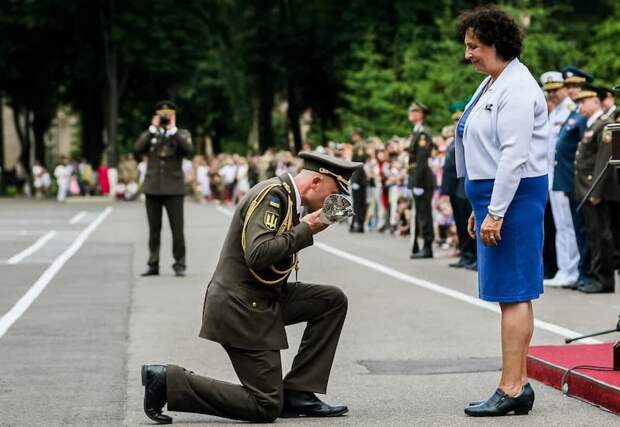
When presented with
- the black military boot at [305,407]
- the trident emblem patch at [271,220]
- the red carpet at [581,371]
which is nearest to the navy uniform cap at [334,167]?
the trident emblem patch at [271,220]

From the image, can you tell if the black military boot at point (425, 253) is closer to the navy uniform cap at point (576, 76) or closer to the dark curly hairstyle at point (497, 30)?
the navy uniform cap at point (576, 76)

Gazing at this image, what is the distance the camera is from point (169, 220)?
57.8 ft

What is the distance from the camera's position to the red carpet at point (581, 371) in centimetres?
812

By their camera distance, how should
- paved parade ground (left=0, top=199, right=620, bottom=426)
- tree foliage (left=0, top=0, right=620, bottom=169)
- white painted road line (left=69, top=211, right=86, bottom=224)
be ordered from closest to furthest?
paved parade ground (left=0, top=199, right=620, bottom=426) → white painted road line (left=69, top=211, right=86, bottom=224) → tree foliage (left=0, top=0, right=620, bottom=169)

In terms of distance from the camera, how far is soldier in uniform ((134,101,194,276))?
17.5 metres

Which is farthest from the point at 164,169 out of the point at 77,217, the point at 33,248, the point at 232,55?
the point at 232,55

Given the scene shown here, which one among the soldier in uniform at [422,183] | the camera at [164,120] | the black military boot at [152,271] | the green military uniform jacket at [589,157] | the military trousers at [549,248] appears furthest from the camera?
the soldier in uniform at [422,183]

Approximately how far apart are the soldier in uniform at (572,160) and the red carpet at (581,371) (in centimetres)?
576

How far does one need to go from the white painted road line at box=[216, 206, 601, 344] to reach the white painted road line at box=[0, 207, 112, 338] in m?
3.82

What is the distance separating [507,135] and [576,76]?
814 cm

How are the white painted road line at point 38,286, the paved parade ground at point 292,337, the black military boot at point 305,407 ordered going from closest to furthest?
the black military boot at point 305,407 → the paved parade ground at point 292,337 → the white painted road line at point 38,286

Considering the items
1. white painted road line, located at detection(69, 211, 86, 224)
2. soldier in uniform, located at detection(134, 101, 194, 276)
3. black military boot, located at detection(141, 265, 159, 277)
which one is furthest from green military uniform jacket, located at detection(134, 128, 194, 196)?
white painted road line, located at detection(69, 211, 86, 224)

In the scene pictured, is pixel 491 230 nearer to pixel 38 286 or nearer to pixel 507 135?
pixel 507 135

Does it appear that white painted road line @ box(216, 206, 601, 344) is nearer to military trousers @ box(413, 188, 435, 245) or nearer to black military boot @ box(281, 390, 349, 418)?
military trousers @ box(413, 188, 435, 245)
